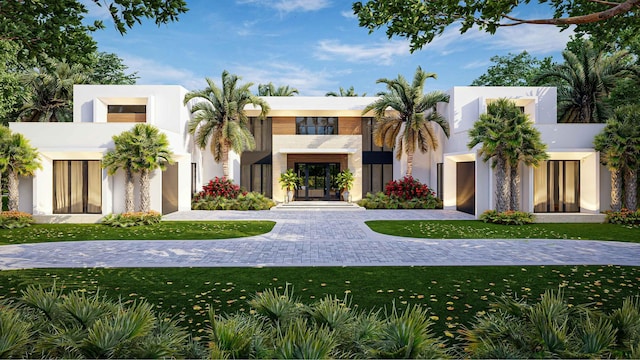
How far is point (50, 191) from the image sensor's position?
54.0ft

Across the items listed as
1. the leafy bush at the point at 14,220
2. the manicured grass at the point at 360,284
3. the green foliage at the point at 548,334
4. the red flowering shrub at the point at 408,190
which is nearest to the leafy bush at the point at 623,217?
the red flowering shrub at the point at 408,190

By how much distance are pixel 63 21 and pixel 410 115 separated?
58.0 feet

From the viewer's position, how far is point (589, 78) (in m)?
21.2

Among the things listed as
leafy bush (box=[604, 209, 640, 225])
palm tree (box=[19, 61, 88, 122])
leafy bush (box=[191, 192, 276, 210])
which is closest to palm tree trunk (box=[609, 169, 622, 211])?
leafy bush (box=[604, 209, 640, 225])

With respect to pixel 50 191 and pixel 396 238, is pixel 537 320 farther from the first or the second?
pixel 50 191

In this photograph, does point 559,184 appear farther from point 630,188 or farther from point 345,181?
point 345,181

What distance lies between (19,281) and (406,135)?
→ 17861 millimetres

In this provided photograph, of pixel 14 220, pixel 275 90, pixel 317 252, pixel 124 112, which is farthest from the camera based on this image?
pixel 275 90

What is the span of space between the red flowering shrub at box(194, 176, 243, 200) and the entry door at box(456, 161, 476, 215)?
12.0 m

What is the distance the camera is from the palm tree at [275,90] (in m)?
36.8

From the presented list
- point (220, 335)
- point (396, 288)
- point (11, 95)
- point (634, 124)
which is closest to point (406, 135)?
point (634, 124)

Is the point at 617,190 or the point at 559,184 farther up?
the point at 559,184

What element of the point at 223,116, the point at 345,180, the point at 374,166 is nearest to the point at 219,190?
the point at 223,116

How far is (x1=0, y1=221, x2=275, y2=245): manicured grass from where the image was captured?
11.8 metres
